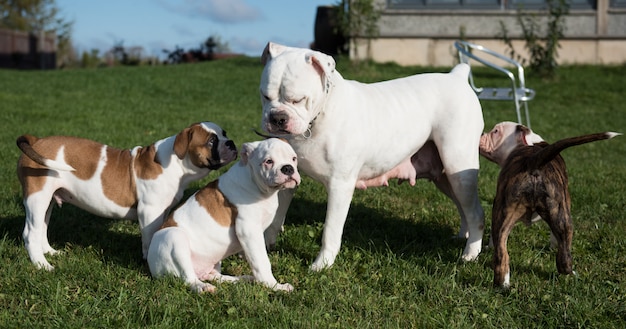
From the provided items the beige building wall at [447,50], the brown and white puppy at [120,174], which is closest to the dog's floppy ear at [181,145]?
the brown and white puppy at [120,174]

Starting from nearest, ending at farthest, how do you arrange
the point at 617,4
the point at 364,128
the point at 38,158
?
the point at 38,158, the point at 364,128, the point at 617,4

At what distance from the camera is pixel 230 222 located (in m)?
4.55

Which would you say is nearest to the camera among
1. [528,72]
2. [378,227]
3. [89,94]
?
[378,227]

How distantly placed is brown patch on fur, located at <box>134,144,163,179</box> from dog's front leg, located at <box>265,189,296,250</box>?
98 centimetres

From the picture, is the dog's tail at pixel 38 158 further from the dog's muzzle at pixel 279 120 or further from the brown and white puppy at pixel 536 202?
the brown and white puppy at pixel 536 202

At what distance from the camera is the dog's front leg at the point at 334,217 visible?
476cm

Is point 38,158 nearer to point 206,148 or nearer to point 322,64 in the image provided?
point 206,148

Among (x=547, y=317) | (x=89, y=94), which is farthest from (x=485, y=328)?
(x=89, y=94)

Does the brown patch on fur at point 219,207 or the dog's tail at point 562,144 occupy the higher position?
the dog's tail at point 562,144

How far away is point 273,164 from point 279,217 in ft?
3.18

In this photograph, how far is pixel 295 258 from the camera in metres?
5.18

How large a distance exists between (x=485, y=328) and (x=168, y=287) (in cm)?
202

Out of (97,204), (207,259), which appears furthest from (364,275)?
(97,204)

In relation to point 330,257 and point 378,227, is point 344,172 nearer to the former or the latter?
point 330,257
